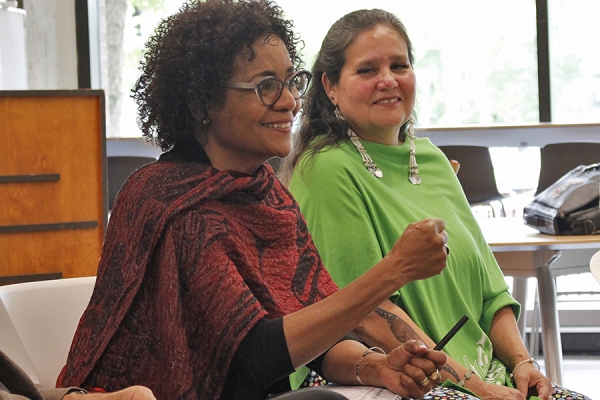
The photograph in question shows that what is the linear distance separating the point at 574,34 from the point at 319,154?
4516mm

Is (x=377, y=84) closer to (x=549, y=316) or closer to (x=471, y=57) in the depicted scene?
(x=549, y=316)

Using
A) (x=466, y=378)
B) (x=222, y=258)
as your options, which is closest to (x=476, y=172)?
(x=466, y=378)

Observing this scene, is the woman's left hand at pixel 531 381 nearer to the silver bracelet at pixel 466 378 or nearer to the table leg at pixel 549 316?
the silver bracelet at pixel 466 378

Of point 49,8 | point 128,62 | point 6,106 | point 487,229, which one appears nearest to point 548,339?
point 487,229

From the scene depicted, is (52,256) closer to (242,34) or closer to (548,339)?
(242,34)

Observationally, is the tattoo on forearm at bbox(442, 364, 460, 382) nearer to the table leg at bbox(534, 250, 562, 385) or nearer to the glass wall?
the table leg at bbox(534, 250, 562, 385)

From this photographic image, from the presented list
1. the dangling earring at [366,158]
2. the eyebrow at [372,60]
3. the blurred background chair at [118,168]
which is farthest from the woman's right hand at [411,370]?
the blurred background chair at [118,168]

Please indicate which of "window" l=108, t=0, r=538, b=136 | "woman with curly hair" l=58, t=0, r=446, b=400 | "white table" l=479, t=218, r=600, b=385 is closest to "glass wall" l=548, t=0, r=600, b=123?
"window" l=108, t=0, r=538, b=136

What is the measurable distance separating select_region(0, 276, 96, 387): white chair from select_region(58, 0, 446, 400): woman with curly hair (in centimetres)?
35

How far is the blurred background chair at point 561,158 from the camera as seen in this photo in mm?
4633

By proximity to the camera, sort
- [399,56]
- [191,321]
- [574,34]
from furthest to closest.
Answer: [574,34] → [399,56] → [191,321]

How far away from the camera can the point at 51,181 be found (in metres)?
2.80

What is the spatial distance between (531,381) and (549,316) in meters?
1.09

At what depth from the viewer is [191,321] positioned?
1402 mm
